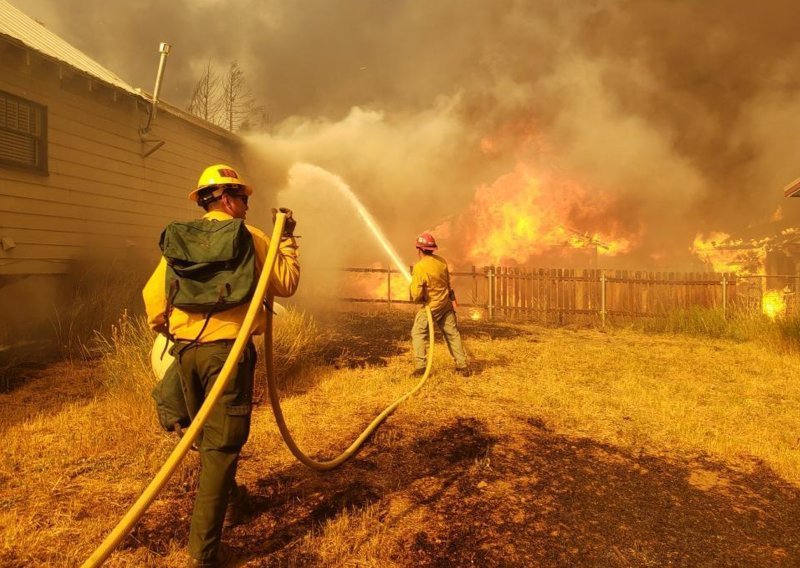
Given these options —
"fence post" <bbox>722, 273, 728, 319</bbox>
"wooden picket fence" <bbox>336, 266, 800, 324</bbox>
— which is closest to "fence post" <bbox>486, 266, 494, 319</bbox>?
"wooden picket fence" <bbox>336, 266, 800, 324</bbox>

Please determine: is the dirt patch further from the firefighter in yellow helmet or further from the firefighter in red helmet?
the firefighter in red helmet

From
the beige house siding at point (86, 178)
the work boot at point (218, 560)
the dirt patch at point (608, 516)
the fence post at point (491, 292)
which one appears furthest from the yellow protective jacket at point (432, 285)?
the fence post at point (491, 292)

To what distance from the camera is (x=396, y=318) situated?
489 inches

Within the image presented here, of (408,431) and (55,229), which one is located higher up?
(55,229)

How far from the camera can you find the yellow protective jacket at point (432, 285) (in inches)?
245

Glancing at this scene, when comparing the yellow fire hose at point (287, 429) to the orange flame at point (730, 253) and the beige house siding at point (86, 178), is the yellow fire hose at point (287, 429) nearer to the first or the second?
the beige house siding at point (86, 178)

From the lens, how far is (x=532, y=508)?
2.93 m

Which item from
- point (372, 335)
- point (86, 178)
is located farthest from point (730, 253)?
point (86, 178)

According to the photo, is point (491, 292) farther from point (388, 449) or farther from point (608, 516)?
point (608, 516)

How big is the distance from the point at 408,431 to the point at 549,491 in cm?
151

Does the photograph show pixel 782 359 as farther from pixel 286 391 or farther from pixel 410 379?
pixel 286 391

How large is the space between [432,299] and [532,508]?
3638 millimetres

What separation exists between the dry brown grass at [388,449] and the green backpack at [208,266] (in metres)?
1.41

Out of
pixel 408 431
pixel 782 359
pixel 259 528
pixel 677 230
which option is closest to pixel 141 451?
pixel 259 528
